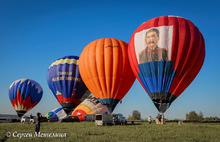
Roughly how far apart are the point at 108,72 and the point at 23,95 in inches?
1035

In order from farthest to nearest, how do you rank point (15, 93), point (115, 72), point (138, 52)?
1. point (15, 93)
2. point (115, 72)
3. point (138, 52)

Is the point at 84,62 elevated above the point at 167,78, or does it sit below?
above

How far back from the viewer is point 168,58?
32844mm

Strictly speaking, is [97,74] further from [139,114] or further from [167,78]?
[139,114]

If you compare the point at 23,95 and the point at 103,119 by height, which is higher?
the point at 23,95

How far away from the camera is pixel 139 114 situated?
130375mm

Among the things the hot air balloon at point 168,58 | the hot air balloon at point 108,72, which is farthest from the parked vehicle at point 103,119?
the hot air balloon at point 168,58

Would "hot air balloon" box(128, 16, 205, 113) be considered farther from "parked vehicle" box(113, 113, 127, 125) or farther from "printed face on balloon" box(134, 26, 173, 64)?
"parked vehicle" box(113, 113, 127, 125)

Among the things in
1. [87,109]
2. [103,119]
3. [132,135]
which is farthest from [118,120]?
[132,135]

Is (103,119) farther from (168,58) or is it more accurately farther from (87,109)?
(87,109)

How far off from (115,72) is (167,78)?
386 inches

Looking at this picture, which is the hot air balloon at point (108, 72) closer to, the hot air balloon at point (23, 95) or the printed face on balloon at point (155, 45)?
the printed face on balloon at point (155, 45)

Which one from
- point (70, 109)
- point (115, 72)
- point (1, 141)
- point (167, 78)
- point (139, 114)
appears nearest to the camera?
point (1, 141)

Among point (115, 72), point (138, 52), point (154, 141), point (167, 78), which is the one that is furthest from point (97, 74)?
point (154, 141)
